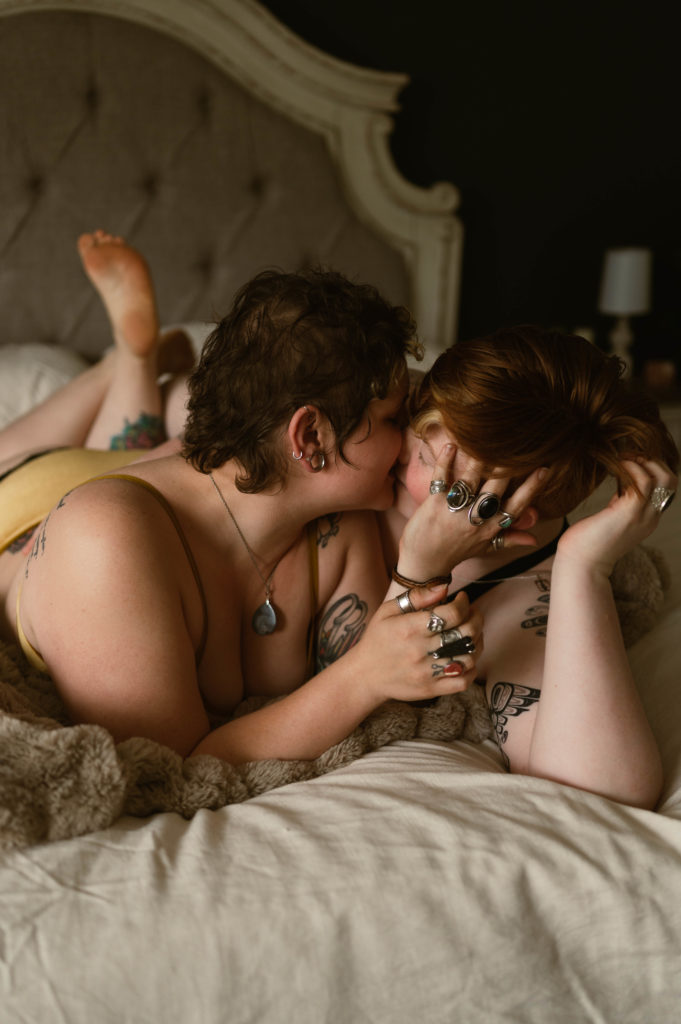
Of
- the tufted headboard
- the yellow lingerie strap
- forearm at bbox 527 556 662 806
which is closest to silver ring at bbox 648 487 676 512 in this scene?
forearm at bbox 527 556 662 806

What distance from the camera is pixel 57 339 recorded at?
2406 mm

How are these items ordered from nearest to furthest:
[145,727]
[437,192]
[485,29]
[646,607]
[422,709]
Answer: [145,727]
[422,709]
[646,607]
[437,192]
[485,29]

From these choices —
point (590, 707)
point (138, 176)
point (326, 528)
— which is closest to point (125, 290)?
point (138, 176)

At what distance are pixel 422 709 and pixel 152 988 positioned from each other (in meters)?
0.53

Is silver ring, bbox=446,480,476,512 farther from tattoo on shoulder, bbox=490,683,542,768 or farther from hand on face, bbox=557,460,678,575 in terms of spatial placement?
tattoo on shoulder, bbox=490,683,542,768

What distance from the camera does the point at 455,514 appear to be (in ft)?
3.24

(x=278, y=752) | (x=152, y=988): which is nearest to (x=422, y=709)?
(x=278, y=752)

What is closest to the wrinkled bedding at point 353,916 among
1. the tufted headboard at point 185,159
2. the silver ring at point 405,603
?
the silver ring at point 405,603

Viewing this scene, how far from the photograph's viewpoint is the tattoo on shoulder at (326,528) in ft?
4.00

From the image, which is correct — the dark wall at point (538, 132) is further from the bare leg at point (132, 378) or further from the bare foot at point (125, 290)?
the bare leg at point (132, 378)

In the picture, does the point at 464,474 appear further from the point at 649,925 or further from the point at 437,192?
the point at 437,192

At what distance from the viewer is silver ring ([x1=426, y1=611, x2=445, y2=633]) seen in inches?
36.8

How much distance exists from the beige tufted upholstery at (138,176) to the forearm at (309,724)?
4.68 feet

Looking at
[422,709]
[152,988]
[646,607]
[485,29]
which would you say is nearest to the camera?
[152,988]
